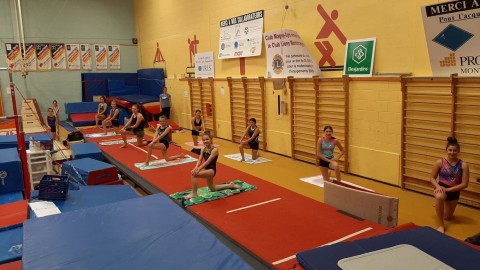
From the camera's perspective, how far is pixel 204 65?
13148mm

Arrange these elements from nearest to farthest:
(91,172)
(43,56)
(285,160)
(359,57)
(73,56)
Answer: (91,172)
(359,57)
(285,160)
(43,56)
(73,56)

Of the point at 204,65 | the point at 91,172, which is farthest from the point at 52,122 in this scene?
the point at 91,172

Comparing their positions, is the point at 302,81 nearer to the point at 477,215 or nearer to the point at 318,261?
the point at 477,215

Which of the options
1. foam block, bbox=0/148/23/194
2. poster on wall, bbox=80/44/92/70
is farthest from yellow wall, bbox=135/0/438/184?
poster on wall, bbox=80/44/92/70

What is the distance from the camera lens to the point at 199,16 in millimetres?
13266

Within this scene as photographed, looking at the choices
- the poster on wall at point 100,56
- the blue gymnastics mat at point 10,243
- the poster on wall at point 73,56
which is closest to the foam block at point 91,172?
the blue gymnastics mat at point 10,243

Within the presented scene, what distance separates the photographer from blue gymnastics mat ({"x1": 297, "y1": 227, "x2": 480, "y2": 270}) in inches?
124

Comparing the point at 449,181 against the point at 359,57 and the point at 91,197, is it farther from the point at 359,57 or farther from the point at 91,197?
the point at 91,197

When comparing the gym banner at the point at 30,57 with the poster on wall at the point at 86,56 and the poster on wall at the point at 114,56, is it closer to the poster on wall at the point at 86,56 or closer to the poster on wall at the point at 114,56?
the poster on wall at the point at 86,56

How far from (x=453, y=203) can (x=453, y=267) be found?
267cm

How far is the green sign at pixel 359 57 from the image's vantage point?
292 inches

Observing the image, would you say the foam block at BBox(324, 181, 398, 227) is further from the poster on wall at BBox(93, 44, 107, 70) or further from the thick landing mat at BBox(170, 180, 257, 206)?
the poster on wall at BBox(93, 44, 107, 70)

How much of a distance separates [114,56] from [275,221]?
1542 centimetres

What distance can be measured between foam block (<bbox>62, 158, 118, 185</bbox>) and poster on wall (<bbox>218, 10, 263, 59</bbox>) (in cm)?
541
